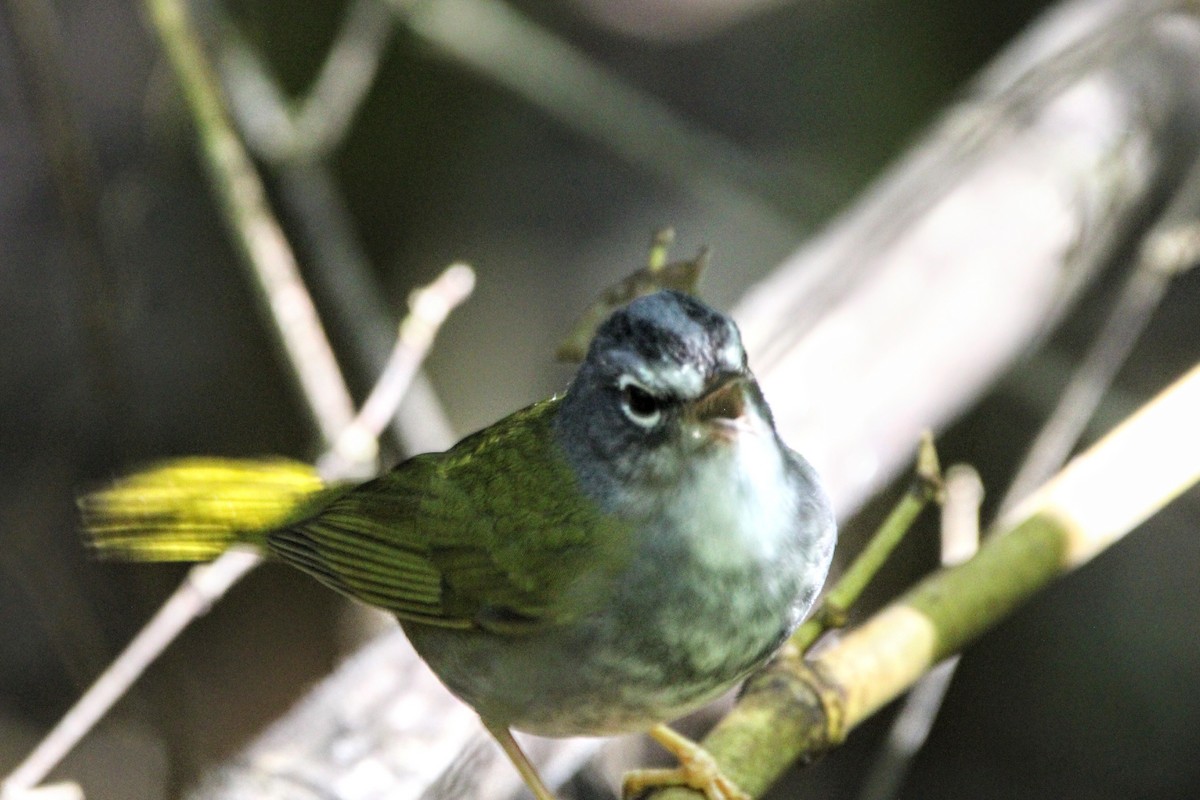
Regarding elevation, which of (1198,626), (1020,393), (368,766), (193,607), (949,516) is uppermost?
(193,607)

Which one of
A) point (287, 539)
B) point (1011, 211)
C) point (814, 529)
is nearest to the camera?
point (814, 529)

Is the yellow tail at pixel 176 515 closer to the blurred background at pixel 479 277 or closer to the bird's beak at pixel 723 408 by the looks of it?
the blurred background at pixel 479 277

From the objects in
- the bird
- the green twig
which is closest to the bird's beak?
the bird

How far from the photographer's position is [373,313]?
4.23 m

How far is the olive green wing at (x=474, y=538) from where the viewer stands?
2.37m

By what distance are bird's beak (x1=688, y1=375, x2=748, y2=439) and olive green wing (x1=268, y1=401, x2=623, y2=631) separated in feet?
0.92

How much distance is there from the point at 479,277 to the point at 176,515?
2.73 m

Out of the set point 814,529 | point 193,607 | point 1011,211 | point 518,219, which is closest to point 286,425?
point 518,219

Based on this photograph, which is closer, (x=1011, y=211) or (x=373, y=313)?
(x=1011, y=211)

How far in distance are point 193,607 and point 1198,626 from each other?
9.47ft

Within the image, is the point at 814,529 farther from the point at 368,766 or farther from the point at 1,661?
the point at 1,661

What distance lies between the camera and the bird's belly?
2.23m

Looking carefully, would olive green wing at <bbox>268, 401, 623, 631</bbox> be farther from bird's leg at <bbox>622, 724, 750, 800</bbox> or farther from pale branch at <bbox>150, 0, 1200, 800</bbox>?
bird's leg at <bbox>622, 724, 750, 800</bbox>

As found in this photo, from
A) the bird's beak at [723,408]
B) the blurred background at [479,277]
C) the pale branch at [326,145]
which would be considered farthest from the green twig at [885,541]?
the pale branch at [326,145]
